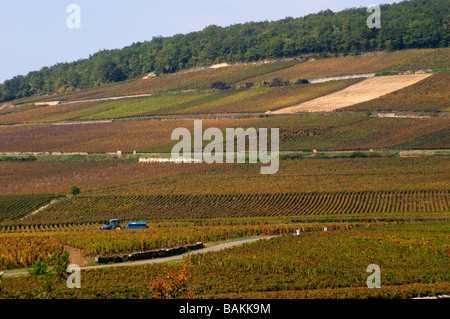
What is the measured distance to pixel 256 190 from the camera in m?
73.7

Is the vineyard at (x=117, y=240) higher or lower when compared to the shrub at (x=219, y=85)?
lower

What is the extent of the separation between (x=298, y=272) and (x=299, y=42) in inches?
5302

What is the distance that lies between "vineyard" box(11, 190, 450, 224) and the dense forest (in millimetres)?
88432

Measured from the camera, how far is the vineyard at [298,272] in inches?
1132

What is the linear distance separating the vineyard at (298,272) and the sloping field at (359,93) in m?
71.2

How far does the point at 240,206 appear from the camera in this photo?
67.8m

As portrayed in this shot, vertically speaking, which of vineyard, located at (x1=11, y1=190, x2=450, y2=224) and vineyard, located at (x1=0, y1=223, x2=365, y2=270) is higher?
vineyard, located at (x1=0, y1=223, x2=365, y2=270)

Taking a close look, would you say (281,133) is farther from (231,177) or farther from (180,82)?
(180,82)

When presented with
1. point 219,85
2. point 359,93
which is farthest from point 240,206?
point 219,85

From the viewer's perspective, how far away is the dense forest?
149750 mm

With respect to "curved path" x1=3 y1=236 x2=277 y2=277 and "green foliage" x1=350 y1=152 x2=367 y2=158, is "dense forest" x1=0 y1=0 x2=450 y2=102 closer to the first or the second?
"green foliage" x1=350 y1=152 x2=367 y2=158

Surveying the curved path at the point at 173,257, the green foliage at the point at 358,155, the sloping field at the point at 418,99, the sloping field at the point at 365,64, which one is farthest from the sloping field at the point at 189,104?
the curved path at the point at 173,257

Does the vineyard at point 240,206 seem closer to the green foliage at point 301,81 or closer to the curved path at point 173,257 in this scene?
the curved path at point 173,257

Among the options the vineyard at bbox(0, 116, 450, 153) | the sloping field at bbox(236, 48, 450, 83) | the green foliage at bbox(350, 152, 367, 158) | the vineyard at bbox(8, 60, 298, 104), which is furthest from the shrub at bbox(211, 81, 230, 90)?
the green foliage at bbox(350, 152, 367, 158)
